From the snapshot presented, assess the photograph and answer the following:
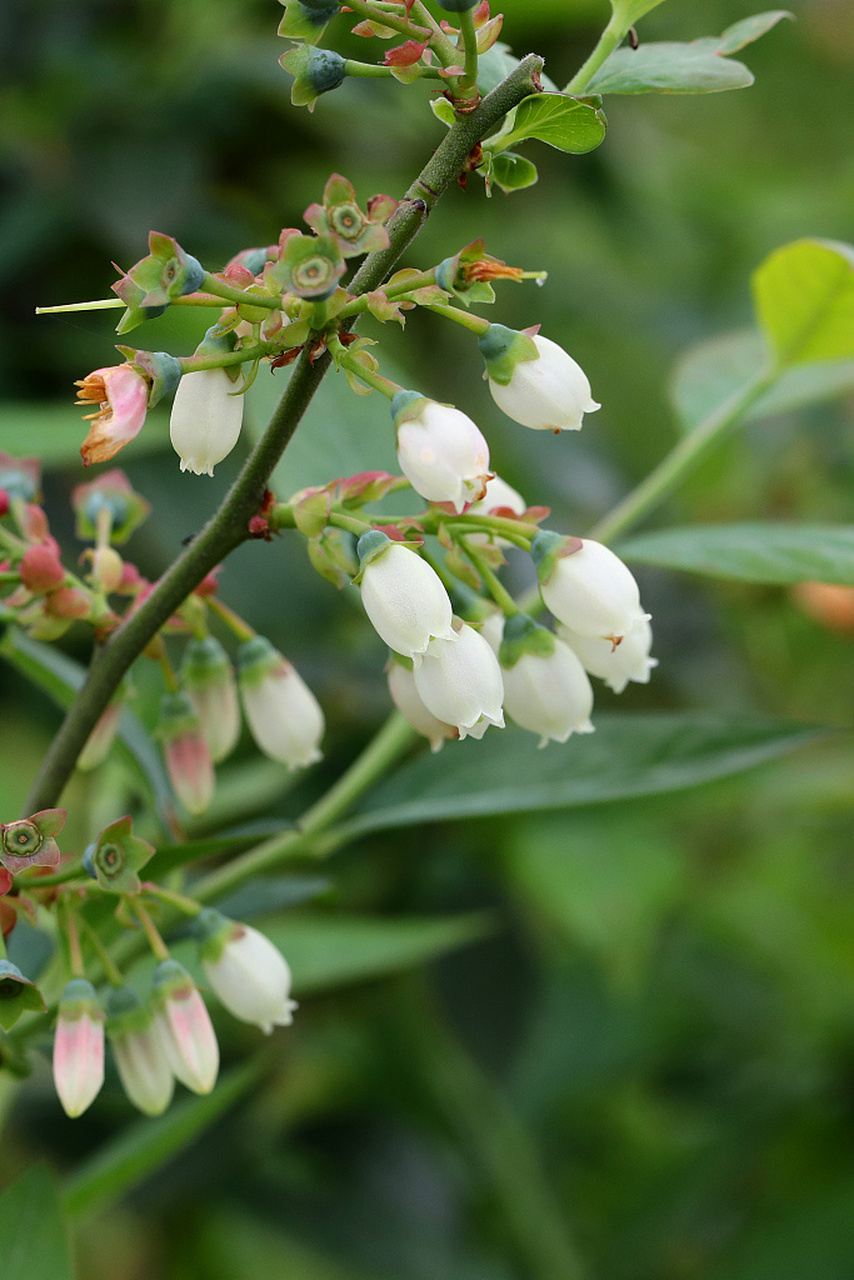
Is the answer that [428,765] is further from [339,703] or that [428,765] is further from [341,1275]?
[341,1275]

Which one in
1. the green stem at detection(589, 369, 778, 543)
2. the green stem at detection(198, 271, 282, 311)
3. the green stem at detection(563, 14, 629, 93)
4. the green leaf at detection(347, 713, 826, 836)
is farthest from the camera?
the green stem at detection(589, 369, 778, 543)

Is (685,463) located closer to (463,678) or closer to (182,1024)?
(463,678)

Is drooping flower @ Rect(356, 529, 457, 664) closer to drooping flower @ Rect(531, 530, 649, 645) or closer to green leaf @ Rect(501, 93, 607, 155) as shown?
drooping flower @ Rect(531, 530, 649, 645)

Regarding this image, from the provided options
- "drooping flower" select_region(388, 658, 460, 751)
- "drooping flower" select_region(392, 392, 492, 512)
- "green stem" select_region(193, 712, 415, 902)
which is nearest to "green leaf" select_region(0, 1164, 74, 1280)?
"green stem" select_region(193, 712, 415, 902)

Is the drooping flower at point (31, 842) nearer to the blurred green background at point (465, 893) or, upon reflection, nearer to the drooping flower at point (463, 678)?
the drooping flower at point (463, 678)

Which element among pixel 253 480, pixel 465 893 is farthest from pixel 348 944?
pixel 253 480

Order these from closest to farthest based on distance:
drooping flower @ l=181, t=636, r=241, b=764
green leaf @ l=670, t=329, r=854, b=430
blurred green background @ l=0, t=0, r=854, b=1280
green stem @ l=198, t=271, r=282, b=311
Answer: green stem @ l=198, t=271, r=282, b=311, drooping flower @ l=181, t=636, r=241, b=764, green leaf @ l=670, t=329, r=854, b=430, blurred green background @ l=0, t=0, r=854, b=1280

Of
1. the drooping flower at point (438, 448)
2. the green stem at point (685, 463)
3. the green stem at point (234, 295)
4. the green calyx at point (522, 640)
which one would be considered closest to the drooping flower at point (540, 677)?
the green calyx at point (522, 640)

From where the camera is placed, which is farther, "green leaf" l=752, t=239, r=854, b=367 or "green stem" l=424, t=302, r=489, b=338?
"green leaf" l=752, t=239, r=854, b=367
